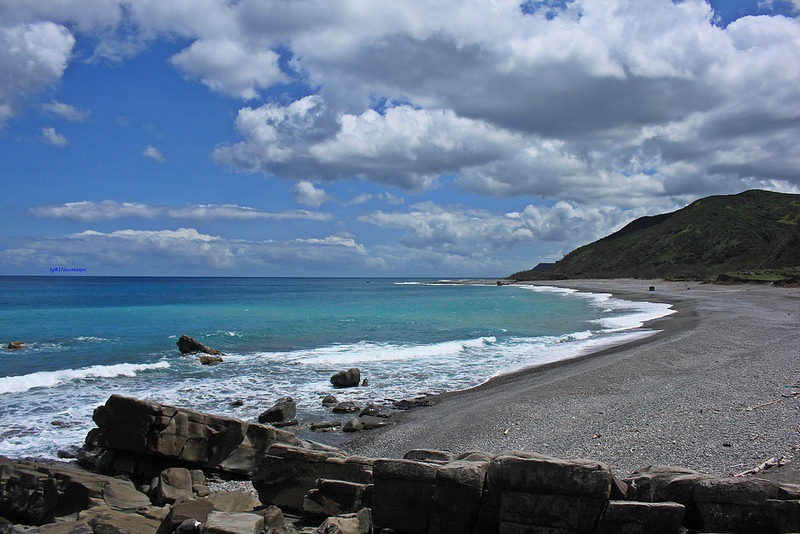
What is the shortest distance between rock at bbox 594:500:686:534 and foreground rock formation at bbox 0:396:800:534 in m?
0.01

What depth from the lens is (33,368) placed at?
2152 cm

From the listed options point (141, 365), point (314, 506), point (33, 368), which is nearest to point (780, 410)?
point (314, 506)

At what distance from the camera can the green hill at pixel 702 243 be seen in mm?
107162

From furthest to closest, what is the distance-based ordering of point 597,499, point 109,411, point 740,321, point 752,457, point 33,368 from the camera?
point 740,321, point 33,368, point 109,411, point 752,457, point 597,499

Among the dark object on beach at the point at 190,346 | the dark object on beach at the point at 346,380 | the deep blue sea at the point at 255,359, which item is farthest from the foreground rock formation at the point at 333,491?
the dark object on beach at the point at 190,346

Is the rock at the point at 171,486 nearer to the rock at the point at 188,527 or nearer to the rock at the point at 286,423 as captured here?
the rock at the point at 188,527

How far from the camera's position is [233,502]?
25.4 ft

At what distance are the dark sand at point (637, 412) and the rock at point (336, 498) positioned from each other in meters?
3.60

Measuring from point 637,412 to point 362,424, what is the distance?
6.59 meters

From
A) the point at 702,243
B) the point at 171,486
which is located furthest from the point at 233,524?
the point at 702,243

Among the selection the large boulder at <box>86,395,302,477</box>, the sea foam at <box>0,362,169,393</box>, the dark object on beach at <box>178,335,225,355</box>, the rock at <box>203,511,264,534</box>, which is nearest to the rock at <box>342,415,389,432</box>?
the large boulder at <box>86,395,302,477</box>

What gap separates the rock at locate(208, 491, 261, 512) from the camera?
755 centimetres

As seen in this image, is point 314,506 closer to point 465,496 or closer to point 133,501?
point 465,496

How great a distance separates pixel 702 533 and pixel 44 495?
968 centimetres
